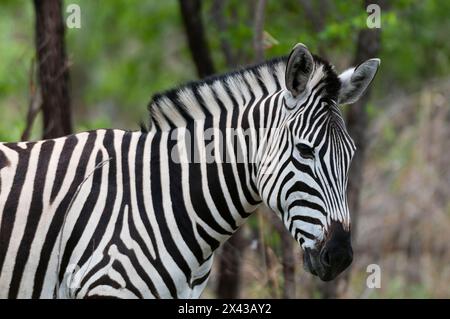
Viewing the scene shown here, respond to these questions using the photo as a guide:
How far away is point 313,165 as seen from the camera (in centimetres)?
502

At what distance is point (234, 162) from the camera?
17.6 ft

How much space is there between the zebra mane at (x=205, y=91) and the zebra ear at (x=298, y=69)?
0.22 m

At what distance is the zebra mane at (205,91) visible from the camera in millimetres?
5484

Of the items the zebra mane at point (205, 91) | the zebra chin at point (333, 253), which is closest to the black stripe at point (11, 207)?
the zebra mane at point (205, 91)

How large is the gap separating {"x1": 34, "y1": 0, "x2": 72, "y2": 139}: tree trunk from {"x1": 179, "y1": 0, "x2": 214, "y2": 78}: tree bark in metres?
1.70

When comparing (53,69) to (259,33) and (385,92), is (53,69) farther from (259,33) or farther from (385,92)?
(385,92)

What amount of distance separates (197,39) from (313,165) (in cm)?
475

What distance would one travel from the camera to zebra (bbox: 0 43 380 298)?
16.6ft

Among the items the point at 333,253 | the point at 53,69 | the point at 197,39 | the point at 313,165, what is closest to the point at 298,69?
the point at 313,165

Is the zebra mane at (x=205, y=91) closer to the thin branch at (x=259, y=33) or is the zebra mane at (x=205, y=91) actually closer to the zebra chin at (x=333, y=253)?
the zebra chin at (x=333, y=253)

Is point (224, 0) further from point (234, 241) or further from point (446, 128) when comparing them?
point (446, 128)

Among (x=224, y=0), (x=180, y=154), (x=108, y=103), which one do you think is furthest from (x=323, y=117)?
(x=108, y=103)

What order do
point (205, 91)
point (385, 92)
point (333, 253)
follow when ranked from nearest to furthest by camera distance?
point (333, 253) → point (205, 91) → point (385, 92)
